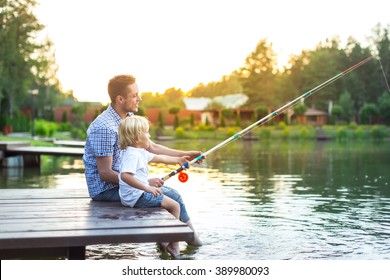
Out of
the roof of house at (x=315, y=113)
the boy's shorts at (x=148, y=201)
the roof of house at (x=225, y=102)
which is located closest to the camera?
the boy's shorts at (x=148, y=201)

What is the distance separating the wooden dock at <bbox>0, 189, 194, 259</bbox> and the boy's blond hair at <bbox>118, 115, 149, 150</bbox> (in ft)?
1.51

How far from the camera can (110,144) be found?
4984 millimetres

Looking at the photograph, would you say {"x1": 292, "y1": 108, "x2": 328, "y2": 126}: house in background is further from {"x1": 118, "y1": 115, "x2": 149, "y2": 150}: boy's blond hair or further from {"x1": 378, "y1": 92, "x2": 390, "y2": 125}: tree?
{"x1": 118, "y1": 115, "x2": 149, "y2": 150}: boy's blond hair

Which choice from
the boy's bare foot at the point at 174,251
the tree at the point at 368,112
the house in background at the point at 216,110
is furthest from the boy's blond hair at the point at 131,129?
the house in background at the point at 216,110

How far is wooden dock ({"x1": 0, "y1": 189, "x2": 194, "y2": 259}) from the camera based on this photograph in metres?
3.91

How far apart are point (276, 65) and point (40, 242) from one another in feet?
223

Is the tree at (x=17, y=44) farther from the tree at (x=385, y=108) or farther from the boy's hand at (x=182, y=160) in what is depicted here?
the boy's hand at (x=182, y=160)

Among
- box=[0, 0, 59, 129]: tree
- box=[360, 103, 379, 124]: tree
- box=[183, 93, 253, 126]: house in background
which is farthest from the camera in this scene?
box=[183, 93, 253, 126]: house in background

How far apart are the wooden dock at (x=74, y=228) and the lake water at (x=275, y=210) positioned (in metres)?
0.64

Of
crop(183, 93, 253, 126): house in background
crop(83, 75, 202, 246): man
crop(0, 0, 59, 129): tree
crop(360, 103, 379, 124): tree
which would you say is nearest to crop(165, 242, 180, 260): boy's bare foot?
crop(83, 75, 202, 246): man

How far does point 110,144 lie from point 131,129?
0.32 meters

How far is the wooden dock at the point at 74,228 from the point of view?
A: 3.91 m
